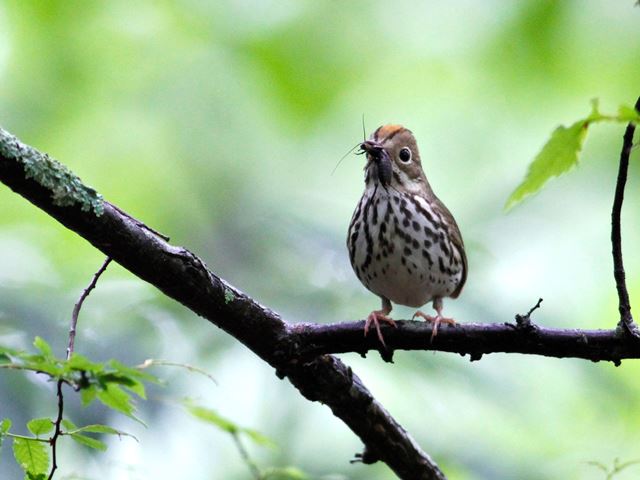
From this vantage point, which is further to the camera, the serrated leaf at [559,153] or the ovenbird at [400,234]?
the ovenbird at [400,234]

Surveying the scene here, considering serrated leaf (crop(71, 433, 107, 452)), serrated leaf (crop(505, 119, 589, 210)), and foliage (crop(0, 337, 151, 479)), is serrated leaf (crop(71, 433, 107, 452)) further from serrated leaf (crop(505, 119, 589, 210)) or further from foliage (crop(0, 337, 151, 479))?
serrated leaf (crop(505, 119, 589, 210))

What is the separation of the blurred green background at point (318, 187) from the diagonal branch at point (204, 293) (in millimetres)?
1264

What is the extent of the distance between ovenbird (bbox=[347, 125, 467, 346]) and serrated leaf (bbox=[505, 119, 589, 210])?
2.16m

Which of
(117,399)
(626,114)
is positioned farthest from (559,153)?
(117,399)

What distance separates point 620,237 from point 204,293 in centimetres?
106

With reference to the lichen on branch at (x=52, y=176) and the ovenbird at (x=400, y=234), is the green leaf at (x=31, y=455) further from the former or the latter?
the ovenbird at (x=400, y=234)

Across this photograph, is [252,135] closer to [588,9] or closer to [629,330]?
[588,9]

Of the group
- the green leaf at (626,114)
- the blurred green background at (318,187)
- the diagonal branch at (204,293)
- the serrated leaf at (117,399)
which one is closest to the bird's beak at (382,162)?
the blurred green background at (318,187)

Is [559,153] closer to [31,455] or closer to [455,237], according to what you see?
[31,455]

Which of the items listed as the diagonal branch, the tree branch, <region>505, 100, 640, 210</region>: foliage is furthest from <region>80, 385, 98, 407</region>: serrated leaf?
<region>505, 100, 640, 210</region>: foliage

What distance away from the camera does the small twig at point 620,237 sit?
1.76 metres

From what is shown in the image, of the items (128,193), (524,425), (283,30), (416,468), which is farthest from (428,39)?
(416,468)

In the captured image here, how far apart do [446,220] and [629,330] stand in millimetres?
1829

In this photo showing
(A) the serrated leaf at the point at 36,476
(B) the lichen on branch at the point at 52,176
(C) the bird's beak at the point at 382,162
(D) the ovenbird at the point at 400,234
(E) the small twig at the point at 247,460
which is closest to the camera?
(A) the serrated leaf at the point at 36,476
